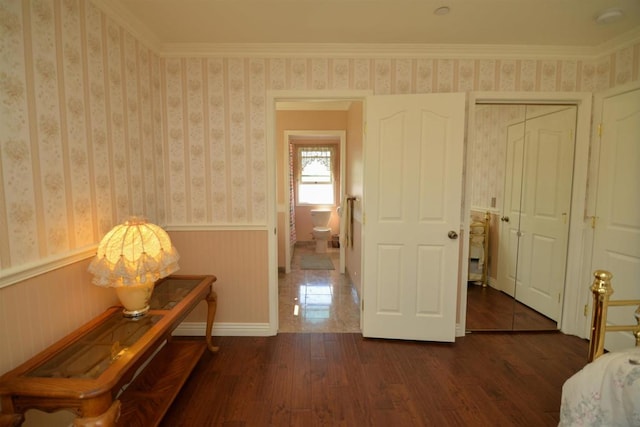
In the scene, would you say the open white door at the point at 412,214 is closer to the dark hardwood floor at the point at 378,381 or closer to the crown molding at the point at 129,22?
the dark hardwood floor at the point at 378,381

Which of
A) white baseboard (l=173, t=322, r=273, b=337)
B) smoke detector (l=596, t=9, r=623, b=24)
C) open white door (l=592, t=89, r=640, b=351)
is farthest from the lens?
white baseboard (l=173, t=322, r=273, b=337)

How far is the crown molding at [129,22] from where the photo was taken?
184cm

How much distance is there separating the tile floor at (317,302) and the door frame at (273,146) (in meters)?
0.35

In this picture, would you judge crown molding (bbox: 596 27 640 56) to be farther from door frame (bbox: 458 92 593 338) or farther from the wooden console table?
the wooden console table

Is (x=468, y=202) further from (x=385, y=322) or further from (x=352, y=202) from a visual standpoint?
(x=352, y=202)

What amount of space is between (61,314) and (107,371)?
22.8 inches

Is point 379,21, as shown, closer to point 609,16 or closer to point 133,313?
point 609,16

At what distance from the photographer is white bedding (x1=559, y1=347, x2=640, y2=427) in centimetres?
103

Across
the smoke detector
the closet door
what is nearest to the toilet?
the closet door

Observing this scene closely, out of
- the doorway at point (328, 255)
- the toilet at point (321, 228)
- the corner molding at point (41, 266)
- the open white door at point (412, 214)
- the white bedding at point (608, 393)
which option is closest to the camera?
the white bedding at point (608, 393)

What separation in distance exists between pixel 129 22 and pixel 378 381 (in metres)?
3.00

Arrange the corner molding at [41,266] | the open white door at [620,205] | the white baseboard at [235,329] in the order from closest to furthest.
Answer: the corner molding at [41,266] → the open white door at [620,205] → the white baseboard at [235,329]

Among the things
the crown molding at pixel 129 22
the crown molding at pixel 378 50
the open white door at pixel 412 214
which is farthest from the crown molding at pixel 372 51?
the open white door at pixel 412 214

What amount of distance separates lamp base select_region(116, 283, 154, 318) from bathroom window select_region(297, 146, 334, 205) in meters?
5.22
